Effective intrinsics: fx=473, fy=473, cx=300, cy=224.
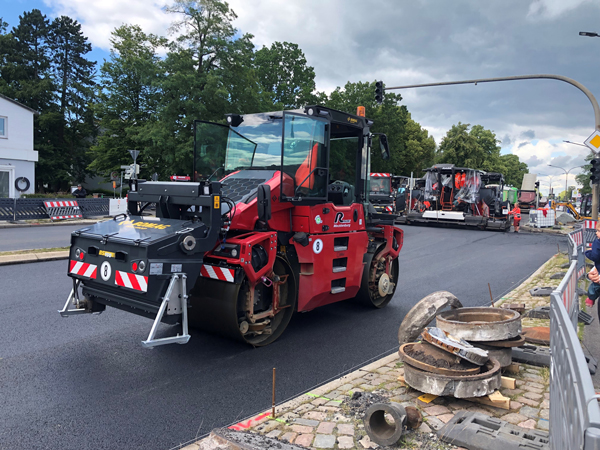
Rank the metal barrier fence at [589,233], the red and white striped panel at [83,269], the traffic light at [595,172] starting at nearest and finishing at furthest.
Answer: the red and white striped panel at [83,269] < the metal barrier fence at [589,233] < the traffic light at [595,172]

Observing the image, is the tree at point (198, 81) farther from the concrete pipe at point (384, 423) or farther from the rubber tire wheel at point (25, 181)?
the concrete pipe at point (384, 423)

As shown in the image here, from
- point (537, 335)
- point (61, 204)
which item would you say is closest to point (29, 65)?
point (61, 204)

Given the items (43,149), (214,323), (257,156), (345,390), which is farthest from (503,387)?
(43,149)

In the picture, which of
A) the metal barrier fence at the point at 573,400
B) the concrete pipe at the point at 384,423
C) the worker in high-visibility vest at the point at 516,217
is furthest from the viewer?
the worker in high-visibility vest at the point at 516,217

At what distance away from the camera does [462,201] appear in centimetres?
2420

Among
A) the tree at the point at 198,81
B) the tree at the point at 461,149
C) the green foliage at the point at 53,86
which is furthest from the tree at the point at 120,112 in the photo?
the tree at the point at 461,149

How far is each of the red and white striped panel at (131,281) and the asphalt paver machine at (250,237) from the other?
1 cm

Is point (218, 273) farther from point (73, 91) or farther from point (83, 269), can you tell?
point (73, 91)

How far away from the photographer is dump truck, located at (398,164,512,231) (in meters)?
23.3

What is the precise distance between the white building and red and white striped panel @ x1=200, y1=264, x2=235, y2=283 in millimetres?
29387

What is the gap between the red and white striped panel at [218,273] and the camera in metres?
5.14

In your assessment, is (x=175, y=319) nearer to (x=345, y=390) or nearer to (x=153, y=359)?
(x=153, y=359)

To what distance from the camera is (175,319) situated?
15.5 feet

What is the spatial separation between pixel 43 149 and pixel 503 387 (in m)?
44.9
